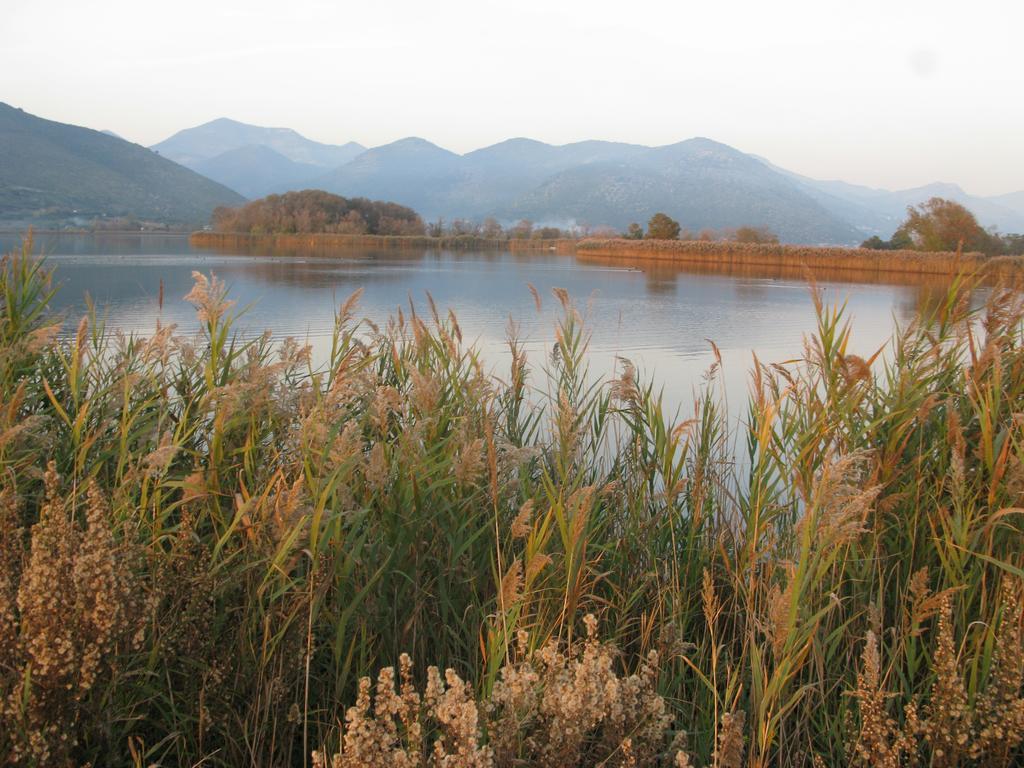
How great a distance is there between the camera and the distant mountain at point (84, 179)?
3393 inches

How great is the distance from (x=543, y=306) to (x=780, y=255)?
23696 millimetres

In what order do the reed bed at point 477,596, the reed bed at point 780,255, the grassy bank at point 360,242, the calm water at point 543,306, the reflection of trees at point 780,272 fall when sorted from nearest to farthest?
1. the reed bed at point 477,596
2. the calm water at point 543,306
3. the reflection of trees at point 780,272
4. the reed bed at point 780,255
5. the grassy bank at point 360,242

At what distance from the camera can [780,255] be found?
36906 mm

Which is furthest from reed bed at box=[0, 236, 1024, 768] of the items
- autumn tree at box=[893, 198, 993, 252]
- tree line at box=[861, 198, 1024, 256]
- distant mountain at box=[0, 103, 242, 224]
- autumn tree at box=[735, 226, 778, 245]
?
distant mountain at box=[0, 103, 242, 224]

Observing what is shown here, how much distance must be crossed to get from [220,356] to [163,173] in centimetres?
14865

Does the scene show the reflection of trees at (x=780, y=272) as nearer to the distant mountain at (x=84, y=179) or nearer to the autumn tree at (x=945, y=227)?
the autumn tree at (x=945, y=227)

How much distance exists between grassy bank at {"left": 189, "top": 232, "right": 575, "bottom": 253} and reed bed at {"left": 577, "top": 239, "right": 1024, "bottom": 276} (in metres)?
10.7

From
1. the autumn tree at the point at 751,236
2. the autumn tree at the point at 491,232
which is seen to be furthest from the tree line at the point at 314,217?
the autumn tree at the point at 751,236

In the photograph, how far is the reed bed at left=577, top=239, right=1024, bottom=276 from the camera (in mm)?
32594

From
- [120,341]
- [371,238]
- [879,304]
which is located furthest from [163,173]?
[120,341]

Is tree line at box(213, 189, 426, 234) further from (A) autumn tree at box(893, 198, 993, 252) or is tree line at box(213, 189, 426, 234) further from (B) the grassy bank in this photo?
(A) autumn tree at box(893, 198, 993, 252)

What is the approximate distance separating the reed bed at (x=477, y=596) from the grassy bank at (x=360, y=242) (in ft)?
147

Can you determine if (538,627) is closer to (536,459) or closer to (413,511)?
(413,511)

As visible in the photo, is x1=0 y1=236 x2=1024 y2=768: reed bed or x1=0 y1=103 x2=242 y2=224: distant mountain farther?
x1=0 y1=103 x2=242 y2=224: distant mountain
